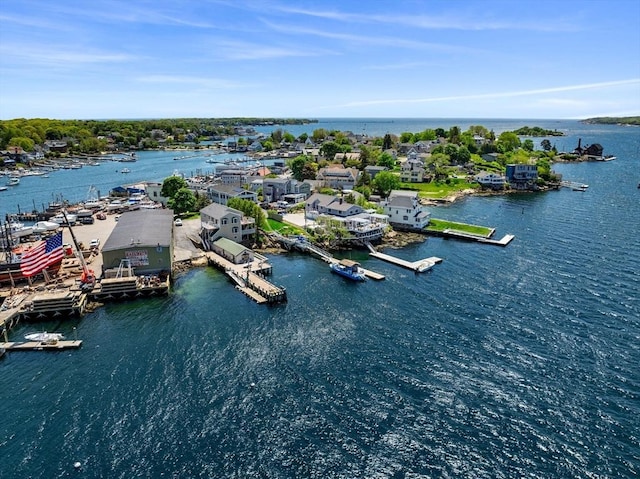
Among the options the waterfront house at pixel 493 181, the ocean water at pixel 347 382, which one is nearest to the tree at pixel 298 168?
the waterfront house at pixel 493 181

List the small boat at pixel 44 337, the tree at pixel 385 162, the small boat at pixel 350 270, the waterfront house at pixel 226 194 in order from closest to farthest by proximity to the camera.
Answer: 1. the small boat at pixel 44 337
2. the small boat at pixel 350 270
3. the waterfront house at pixel 226 194
4. the tree at pixel 385 162

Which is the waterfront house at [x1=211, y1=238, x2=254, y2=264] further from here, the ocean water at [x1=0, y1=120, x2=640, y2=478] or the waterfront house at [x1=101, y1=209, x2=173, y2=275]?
the waterfront house at [x1=101, y1=209, x2=173, y2=275]

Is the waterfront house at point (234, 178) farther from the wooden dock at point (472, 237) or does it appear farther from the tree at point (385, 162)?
the wooden dock at point (472, 237)

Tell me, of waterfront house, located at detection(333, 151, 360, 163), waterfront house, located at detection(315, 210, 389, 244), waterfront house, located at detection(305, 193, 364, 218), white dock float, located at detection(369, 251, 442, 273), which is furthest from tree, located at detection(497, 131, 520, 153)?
white dock float, located at detection(369, 251, 442, 273)

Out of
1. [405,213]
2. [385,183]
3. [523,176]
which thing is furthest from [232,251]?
[523,176]

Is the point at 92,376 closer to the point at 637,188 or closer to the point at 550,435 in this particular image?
the point at 550,435

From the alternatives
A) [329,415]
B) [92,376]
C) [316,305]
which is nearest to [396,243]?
[316,305]
